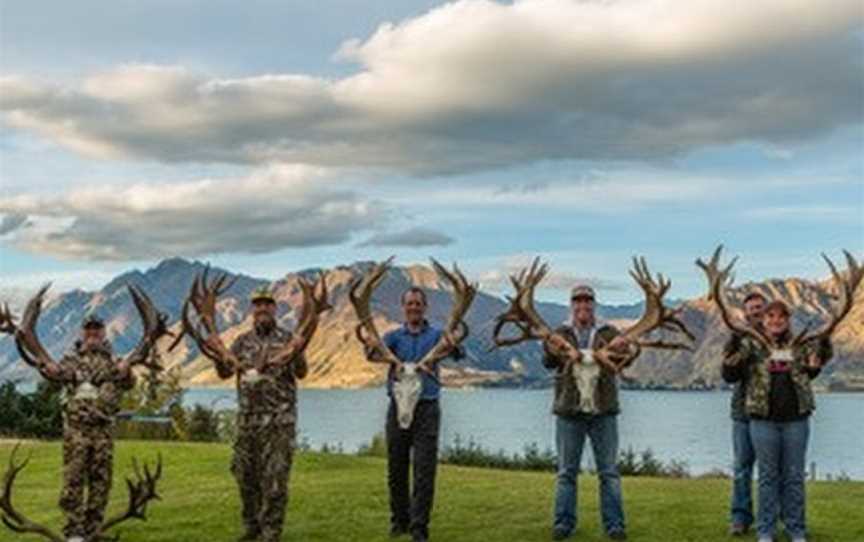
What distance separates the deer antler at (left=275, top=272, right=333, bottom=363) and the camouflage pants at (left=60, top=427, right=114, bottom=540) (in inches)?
80.5

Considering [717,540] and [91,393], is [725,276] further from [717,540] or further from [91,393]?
[91,393]

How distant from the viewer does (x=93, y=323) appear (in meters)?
13.3

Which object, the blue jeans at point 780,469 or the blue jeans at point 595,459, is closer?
the blue jeans at point 780,469

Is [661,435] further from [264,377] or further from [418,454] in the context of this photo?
[264,377]

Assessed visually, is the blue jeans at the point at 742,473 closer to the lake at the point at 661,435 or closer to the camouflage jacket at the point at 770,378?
the camouflage jacket at the point at 770,378

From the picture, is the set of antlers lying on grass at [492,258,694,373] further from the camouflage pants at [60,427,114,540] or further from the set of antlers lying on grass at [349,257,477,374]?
the camouflage pants at [60,427,114,540]

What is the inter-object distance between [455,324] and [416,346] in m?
0.49

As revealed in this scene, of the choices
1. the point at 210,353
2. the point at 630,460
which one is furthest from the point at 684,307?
the point at 630,460

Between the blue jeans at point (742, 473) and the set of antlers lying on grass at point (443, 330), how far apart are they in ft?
10.3

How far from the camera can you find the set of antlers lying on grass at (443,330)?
1372cm

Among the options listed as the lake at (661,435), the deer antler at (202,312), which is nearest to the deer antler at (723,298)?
the deer antler at (202,312)

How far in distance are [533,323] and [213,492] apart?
7.18m

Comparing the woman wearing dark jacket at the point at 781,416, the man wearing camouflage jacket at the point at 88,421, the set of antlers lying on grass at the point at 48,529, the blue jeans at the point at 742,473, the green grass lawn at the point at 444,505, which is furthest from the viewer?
the green grass lawn at the point at 444,505

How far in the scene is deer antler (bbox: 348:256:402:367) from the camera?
13797mm
